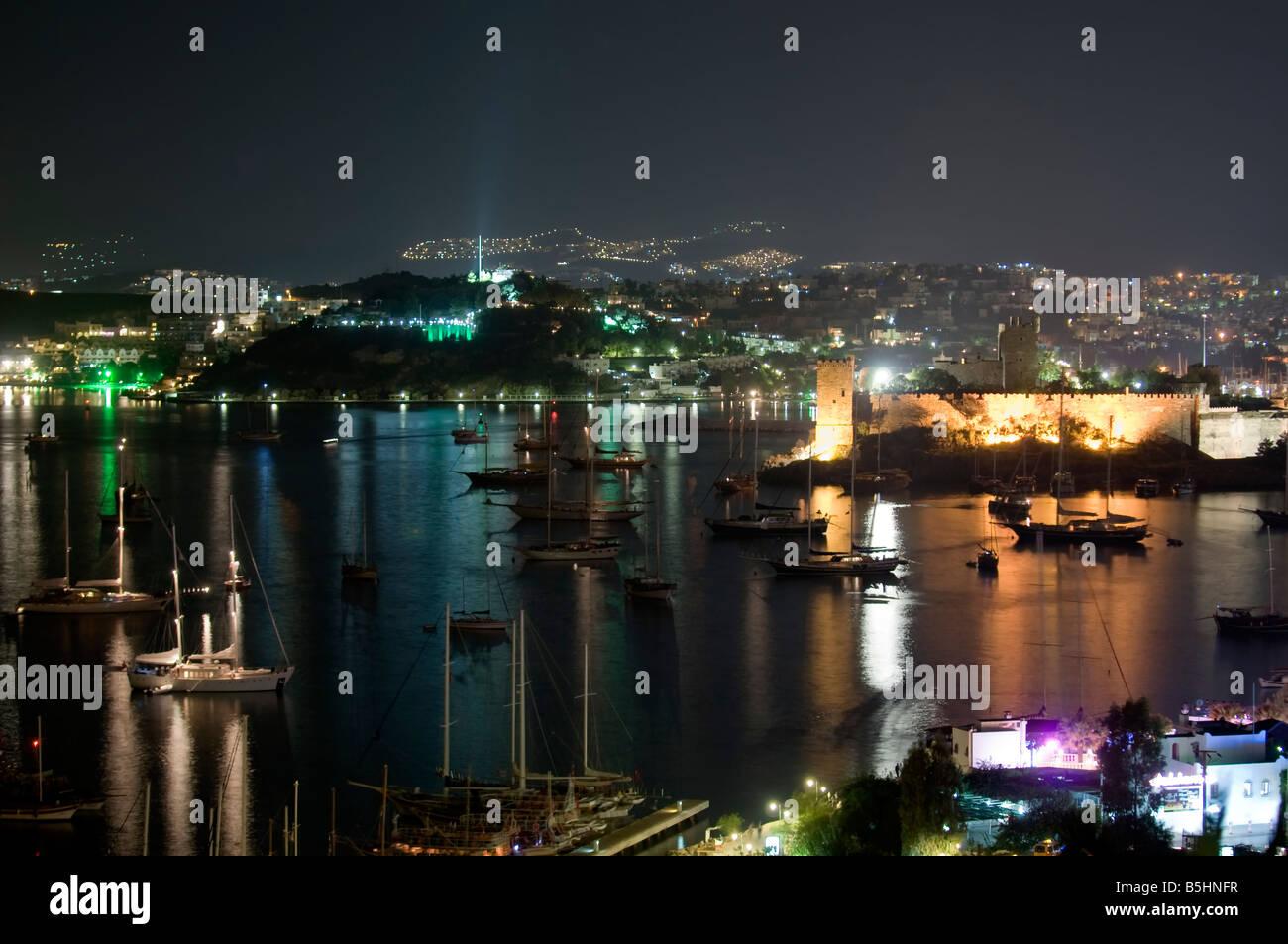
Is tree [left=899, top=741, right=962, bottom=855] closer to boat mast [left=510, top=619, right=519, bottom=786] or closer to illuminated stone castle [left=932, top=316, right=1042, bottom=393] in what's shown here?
boat mast [left=510, top=619, right=519, bottom=786]

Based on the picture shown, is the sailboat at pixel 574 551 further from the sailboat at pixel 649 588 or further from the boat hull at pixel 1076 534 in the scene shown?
the boat hull at pixel 1076 534

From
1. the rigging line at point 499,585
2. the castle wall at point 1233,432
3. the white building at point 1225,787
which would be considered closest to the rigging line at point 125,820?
the white building at point 1225,787

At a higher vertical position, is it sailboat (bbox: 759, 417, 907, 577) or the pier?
sailboat (bbox: 759, 417, 907, 577)

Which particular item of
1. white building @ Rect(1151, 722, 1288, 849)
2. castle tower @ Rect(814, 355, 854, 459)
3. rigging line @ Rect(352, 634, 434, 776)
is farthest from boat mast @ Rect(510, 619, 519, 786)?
castle tower @ Rect(814, 355, 854, 459)

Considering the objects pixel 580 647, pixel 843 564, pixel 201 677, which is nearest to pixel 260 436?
pixel 843 564
